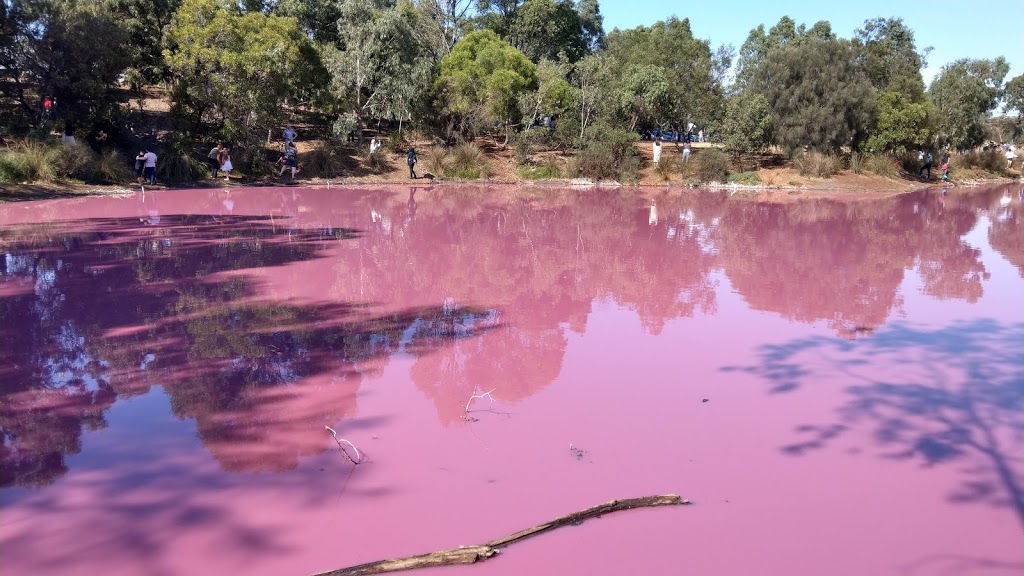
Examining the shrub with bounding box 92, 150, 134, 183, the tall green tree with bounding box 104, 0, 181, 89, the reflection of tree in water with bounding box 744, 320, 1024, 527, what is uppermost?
the tall green tree with bounding box 104, 0, 181, 89

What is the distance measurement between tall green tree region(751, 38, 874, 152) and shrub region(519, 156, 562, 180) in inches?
434

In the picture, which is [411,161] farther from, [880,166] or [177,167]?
[880,166]

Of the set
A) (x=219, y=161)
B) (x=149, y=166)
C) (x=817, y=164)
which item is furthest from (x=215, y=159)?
(x=817, y=164)

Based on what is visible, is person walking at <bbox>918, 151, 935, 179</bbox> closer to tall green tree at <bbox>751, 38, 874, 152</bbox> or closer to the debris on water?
tall green tree at <bbox>751, 38, 874, 152</bbox>

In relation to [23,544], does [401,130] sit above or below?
above

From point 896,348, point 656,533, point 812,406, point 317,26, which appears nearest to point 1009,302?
point 896,348

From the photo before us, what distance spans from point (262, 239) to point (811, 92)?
1136 inches

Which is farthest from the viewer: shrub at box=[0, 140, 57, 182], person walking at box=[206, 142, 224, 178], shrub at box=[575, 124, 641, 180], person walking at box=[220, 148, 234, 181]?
shrub at box=[575, 124, 641, 180]

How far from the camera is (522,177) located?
3194 centimetres

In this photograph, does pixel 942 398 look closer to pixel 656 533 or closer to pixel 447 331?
pixel 656 533

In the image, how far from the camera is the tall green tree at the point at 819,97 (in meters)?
33.8

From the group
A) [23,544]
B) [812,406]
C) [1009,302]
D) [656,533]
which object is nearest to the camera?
[23,544]

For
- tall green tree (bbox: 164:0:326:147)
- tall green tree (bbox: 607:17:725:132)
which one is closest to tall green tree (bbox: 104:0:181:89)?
tall green tree (bbox: 164:0:326:147)

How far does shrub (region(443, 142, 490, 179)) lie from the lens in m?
30.7
